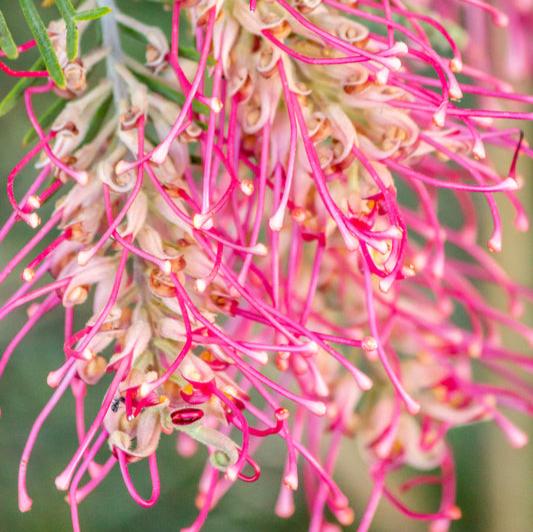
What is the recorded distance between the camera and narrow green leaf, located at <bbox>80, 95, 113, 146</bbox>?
15.2 inches

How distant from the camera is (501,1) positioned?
713 mm

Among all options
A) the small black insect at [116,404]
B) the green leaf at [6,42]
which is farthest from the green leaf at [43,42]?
the small black insect at [116,404]

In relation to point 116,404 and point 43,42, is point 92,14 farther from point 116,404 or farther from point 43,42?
point 116,404

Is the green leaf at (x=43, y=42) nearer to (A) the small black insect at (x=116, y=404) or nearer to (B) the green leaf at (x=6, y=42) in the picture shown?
(B) the green leaf at (x=6, y=42)

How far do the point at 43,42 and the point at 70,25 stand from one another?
0.01 metres

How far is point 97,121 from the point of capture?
0.39 m

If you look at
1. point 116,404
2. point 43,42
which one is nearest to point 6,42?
point 43,42

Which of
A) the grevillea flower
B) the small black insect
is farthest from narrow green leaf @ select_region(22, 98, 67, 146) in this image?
the small black insect

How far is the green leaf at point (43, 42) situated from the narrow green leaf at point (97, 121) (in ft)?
0.15

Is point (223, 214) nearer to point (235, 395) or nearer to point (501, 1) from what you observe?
point (235, 395)

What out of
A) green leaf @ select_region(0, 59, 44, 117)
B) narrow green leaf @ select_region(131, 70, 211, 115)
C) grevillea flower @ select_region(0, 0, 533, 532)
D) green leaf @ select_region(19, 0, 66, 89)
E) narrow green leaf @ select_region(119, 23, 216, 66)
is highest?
green leaf @ select_region(19, 0, 66, 89)

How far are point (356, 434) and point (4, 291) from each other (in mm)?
259

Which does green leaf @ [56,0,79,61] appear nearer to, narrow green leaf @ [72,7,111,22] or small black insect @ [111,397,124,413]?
narrow green leaf @ [72,7,111,22]

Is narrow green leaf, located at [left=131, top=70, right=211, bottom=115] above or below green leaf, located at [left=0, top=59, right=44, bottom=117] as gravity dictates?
below
